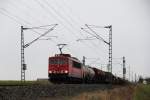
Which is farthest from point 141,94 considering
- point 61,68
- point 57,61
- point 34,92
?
point 34,92

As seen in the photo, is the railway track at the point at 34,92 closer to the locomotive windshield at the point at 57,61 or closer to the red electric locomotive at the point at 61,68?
the red electric locomotive at the point at 61,68

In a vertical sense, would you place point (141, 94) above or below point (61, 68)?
below

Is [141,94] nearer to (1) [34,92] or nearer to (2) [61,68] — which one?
(2) [61,68]

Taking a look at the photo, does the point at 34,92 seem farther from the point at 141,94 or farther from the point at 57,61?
the point at 141,94

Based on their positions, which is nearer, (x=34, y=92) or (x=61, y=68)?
(x=34, y=92)

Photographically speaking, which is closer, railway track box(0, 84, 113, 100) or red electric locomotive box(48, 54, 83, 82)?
railway track box(0, 84, 113, 100)

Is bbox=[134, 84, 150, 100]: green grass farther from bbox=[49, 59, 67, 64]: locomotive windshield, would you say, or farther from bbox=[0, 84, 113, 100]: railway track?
bbox=[0, 84, 113, 100]: railway track

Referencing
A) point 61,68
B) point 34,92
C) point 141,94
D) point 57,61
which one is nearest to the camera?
point 34,92

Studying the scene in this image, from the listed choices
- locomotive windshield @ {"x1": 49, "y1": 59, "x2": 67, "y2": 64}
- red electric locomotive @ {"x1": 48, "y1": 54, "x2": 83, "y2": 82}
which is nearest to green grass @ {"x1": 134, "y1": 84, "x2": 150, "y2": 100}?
red electric locomotive @ {"x1": 48, "y1": 54, "x2": 83, "y2": 82}

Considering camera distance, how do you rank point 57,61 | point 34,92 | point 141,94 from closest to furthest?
point 34,92 → point 57,61 → point 141,94

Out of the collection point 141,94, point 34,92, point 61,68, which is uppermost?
point 61,68

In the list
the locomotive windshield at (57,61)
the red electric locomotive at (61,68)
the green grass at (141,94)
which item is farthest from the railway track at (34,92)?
the green grass at (141,94)

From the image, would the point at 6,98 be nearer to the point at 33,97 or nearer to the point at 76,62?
the point at 33,97

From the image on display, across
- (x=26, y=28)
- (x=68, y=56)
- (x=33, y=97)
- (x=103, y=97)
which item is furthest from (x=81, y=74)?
(x=33, y=97)
